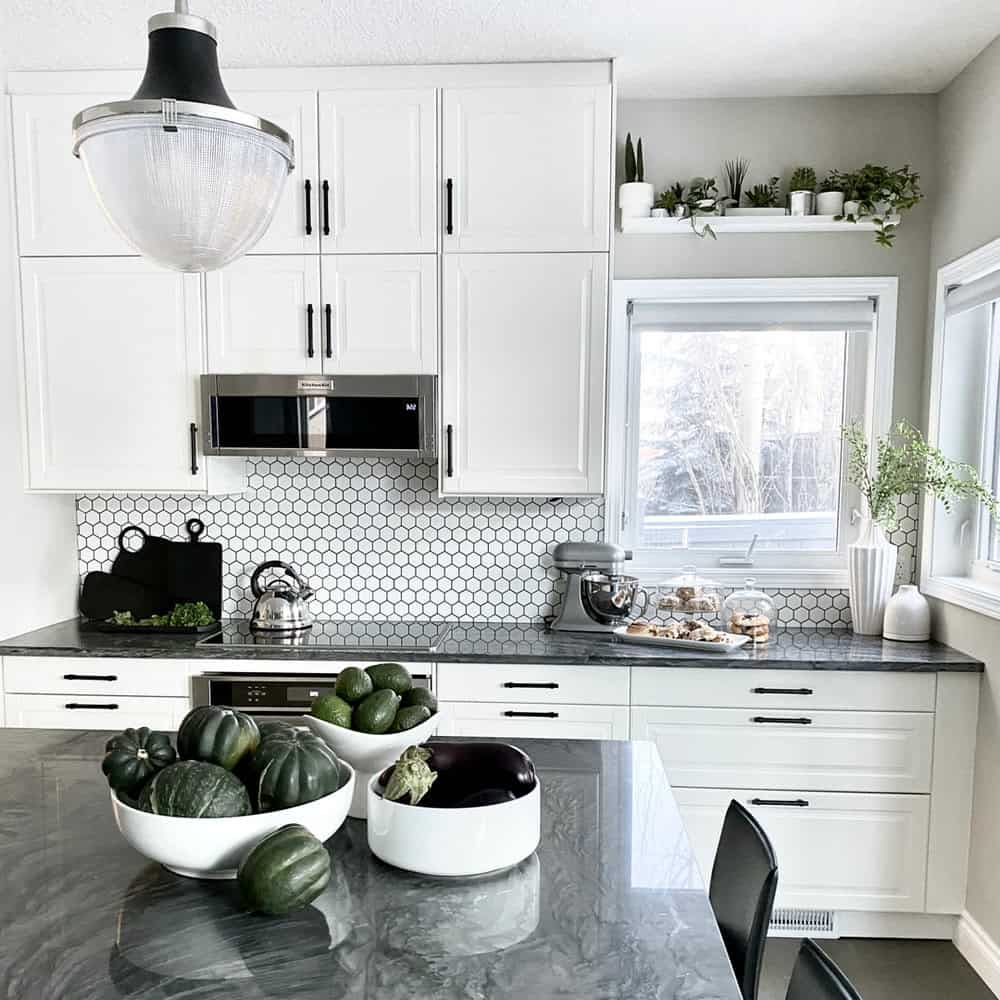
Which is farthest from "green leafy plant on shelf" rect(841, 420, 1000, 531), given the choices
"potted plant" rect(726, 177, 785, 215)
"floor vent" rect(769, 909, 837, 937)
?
"floor vent" rect(769, 909, 837, 937)

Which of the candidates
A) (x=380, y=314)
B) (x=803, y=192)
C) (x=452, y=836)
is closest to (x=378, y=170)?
(x=380, y=314)

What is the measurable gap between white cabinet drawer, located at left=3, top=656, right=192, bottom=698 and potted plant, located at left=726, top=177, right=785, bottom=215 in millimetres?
2481

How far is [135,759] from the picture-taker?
1203 millimetres

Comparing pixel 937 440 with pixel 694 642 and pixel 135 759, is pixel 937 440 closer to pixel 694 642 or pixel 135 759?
pixel 694 642

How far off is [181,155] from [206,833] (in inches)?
37.2

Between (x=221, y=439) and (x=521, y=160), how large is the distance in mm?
1376

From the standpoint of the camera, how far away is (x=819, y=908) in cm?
284

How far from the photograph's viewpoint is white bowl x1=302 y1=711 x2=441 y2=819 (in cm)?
134

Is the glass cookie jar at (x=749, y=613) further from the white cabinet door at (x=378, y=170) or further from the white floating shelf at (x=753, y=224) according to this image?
the white cabinet door at (x=378, y=170)

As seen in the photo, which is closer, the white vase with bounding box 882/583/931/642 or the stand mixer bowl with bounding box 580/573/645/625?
the white vase with bounding box 882/583/931/642

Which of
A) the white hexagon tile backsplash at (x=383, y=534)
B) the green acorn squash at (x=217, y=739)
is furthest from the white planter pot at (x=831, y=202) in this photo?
the green acorn squash at (x=217, y=739)

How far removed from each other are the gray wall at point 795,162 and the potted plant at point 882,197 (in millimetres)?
97

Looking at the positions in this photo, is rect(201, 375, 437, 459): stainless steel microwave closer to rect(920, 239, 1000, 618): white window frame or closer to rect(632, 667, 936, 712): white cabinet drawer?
rect(632, 667, 936, 712): white cabinet drawer

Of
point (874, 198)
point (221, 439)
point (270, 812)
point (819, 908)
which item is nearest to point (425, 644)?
point (221, 439)
